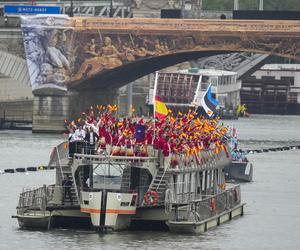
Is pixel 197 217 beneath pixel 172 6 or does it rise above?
beneath

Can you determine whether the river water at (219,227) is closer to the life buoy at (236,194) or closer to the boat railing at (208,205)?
the boat railing at (208,205)

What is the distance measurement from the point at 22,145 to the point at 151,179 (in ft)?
153

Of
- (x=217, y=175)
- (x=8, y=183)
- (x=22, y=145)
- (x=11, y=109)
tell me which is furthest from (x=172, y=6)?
(x=217, y=175)

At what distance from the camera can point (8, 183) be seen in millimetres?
78000

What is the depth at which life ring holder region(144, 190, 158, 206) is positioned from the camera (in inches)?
2280

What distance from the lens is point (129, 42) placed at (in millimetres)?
118750

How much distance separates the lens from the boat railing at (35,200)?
58906 millimetres

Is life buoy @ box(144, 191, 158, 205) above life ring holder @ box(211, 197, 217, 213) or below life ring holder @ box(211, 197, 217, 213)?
above

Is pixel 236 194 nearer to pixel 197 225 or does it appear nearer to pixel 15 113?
pixel 197 225

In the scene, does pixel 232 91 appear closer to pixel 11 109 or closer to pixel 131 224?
pixel 11 109

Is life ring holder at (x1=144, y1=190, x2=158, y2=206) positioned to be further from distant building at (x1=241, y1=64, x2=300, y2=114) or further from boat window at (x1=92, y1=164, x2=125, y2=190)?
distant building at (x1=241, y1=64, x2=300, y2=114)

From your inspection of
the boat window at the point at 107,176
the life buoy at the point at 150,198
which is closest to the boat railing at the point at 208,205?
the life buoy at the point at 150,198

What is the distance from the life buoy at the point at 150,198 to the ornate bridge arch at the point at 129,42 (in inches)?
2264

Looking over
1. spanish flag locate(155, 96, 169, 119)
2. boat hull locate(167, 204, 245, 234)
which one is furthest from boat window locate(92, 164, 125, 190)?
spanish flag locate(155, 96, 169, 119)
